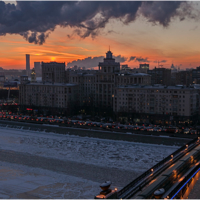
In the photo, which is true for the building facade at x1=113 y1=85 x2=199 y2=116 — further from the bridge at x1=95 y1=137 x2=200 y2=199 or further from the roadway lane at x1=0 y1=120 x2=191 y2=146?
the bridge at x1=95 y1=137 x2=200 y2=199

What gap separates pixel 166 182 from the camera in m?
13.8

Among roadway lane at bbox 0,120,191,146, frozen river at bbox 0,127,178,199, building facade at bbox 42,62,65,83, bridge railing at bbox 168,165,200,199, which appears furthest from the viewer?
building facade at bbox 42,62,65,83

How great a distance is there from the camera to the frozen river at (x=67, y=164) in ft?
55.7

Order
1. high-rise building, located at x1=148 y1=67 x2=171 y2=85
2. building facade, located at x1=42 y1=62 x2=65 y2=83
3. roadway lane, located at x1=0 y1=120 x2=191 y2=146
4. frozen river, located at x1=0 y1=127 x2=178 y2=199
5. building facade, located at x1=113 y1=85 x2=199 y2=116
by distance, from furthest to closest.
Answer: high-rise building, located at x1=148 y1=67 x2=171 y2=85 < building facade, located at x1=42 y1=62 x2=65 y2=83 < building facade, located at x1=113 y1=85 x2=199 y2=116 < roadway lane, located at x1=0 y1=120 x2=191 y2=146 < frozen river, located at x1=0 y1=127 x2=178 y2=199

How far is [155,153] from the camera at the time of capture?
2580 centimetres

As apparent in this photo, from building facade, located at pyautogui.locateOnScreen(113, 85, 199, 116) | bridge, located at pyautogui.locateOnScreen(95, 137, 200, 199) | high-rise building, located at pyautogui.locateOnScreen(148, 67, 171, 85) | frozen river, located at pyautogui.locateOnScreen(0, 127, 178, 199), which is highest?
high-rise building, located at pyautogui.locateOnScreen(148, 67, 171, 85)

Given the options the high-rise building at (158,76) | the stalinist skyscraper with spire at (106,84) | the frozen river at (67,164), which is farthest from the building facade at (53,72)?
the frozen river at (67,164)

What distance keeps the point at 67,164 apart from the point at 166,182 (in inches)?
383

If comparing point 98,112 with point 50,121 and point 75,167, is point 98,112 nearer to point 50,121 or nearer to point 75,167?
point 50,121

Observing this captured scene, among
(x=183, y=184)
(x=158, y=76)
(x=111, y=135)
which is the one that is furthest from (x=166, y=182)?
(x=158, y=76)

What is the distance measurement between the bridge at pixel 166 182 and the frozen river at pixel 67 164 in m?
2.98

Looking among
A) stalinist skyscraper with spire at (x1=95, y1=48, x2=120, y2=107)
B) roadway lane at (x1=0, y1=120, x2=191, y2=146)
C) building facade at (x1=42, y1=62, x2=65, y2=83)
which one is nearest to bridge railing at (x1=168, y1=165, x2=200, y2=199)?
roadway lane at (x1=0, y1=120, x2=191, y2=146)

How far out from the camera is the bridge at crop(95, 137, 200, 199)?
12039mm

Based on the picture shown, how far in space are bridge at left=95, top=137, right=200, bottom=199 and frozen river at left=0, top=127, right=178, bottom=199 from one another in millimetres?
2982
